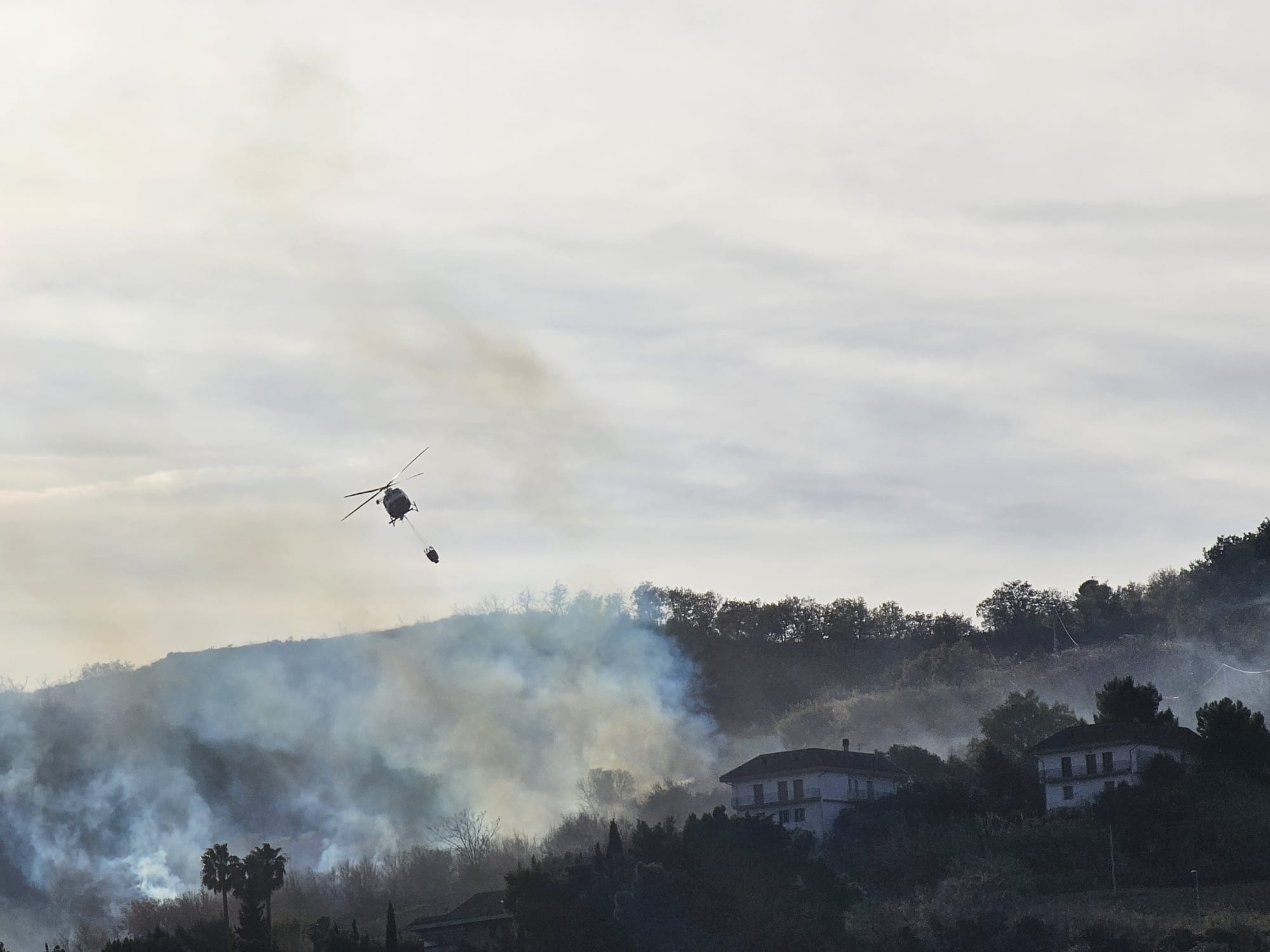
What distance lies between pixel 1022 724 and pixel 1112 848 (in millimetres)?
24109

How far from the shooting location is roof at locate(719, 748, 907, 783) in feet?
449

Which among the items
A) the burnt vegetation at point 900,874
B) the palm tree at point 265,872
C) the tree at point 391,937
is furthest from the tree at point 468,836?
the tree at point 391,937

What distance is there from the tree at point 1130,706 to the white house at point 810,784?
14.7 m

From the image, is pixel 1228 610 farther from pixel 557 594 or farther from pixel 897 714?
pixel 557 594

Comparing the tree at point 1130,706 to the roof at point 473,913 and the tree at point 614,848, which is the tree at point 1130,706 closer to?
the tree at point 614,848

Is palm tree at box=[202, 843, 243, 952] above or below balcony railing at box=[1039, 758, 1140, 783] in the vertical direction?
below

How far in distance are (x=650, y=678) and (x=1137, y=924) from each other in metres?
92.8

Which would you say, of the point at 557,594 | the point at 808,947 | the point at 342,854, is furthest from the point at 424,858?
the point at 808,947

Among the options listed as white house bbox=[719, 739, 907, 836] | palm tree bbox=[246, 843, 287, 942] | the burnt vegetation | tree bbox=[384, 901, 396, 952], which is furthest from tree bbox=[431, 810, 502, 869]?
tree bbox=[384, 901, 396, 952]

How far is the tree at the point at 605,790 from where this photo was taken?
173m

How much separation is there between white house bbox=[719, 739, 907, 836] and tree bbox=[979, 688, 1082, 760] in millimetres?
7976

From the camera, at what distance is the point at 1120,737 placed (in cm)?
12888

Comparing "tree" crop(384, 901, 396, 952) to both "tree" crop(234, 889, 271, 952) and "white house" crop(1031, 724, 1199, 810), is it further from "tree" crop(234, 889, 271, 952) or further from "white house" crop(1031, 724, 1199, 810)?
"white house" crop(1031, 724, 1199, 810)

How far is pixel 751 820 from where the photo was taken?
122 meters
